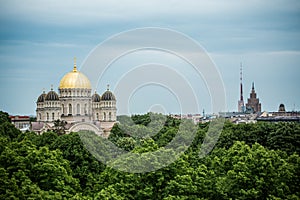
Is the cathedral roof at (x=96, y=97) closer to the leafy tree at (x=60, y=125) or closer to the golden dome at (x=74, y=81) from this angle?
the golden dome at (x=74, y=81)

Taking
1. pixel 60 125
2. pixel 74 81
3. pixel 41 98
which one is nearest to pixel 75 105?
pixel 74 81

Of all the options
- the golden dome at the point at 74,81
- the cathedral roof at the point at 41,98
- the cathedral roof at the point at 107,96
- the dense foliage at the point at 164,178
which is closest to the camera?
the dense foliage at the point at 164,178

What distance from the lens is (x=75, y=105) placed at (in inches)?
4151

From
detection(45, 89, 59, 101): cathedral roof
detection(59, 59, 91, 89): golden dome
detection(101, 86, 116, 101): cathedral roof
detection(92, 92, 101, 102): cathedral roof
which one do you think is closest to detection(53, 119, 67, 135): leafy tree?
detection(59, 59, 91, 89): golden dome

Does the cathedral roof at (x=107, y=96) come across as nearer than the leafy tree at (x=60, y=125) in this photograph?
No

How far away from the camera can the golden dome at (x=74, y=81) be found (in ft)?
342

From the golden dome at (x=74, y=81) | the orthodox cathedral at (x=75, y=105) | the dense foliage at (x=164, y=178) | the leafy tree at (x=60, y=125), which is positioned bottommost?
the dense foliage at (x=164, y=178)

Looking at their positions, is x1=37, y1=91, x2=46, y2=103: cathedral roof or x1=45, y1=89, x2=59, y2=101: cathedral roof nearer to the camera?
x1=45, y1=89, x2=59, y2=101: cathedral roof

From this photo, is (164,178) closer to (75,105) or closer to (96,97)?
(75,105)

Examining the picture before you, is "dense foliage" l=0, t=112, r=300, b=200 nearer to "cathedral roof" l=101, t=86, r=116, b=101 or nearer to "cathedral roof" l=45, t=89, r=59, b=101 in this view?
"cathedral roof" l=101, t=86, r=116, b=101

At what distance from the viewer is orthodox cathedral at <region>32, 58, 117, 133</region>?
104688 mm

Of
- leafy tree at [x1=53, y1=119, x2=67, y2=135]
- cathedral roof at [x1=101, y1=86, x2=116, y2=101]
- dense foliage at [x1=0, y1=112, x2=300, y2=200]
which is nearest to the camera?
dense foliage at [x1=0, y1=112, x2=300, y2=200]

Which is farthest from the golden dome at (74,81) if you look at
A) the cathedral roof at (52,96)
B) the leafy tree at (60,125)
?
the leafy tree at (60,125)

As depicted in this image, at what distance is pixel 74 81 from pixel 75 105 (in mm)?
3691
